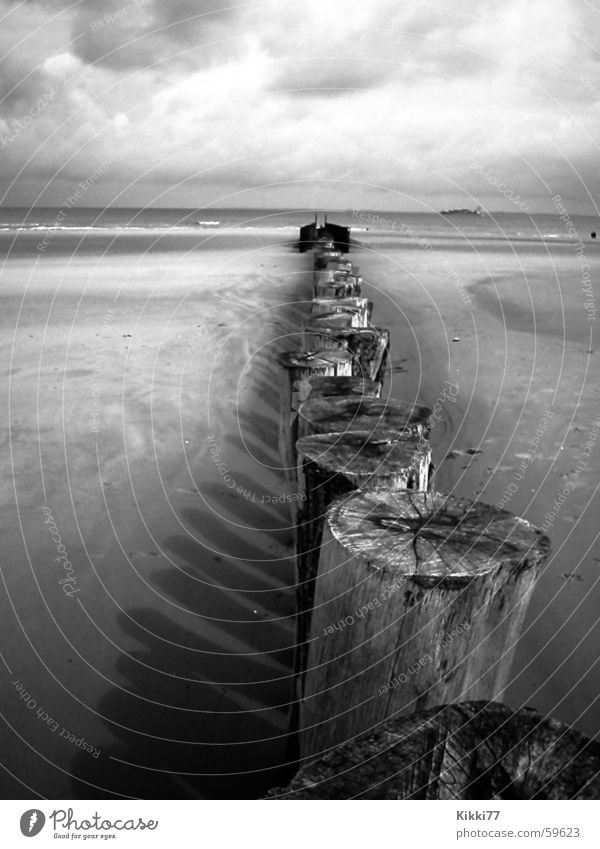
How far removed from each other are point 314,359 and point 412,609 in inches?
111

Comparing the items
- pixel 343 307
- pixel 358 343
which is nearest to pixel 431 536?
pixel 358 343

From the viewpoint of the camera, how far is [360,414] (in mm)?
3145

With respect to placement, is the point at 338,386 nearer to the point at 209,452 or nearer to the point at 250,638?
the point at 250,638

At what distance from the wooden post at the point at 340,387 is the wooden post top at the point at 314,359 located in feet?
1.76

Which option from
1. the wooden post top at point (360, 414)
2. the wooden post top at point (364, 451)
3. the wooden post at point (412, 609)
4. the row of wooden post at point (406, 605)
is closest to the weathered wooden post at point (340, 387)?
the wooden post top at point (360, 414)

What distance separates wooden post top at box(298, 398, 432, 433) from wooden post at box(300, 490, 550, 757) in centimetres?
96

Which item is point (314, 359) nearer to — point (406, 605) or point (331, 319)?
point (331, 319)

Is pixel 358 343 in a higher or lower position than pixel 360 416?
higher

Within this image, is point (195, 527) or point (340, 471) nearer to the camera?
point (340, 471)

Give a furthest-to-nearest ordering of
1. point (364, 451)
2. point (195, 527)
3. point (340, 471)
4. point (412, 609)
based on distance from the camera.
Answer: point (195, 527) → point (364, 451) → point (340, 471) → point (412, 609)

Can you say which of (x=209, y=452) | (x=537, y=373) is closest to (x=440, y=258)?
(x=537, y=373)

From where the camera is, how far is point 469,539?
76.8 inches

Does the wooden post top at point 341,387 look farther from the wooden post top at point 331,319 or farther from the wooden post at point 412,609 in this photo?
the wooden post top at point 331,319

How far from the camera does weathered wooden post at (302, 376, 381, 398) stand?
3570 mm
